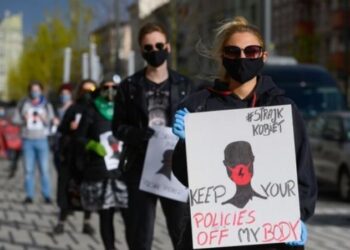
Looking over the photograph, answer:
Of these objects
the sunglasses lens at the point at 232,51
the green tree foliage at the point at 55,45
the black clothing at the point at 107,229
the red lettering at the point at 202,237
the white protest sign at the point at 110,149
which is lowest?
the black clothing at the point at 107,229

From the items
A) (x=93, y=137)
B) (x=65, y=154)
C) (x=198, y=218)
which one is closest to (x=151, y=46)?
(x=93, y=137)

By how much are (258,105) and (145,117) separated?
213 centimetres

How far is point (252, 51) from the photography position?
4.16 m

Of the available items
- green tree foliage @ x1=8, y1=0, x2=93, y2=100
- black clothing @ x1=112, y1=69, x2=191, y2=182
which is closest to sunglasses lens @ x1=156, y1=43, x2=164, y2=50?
black clothing @ x1=112, y1=69, x2=191, y2=182

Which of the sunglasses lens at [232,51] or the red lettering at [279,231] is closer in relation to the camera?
the red lettering at [279,231]

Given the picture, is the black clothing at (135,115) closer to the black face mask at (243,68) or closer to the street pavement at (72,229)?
the black face mask at (243,68)

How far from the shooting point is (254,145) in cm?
397

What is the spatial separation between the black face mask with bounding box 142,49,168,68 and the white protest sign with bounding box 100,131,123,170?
199cm

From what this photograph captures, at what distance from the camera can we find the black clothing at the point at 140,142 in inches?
239

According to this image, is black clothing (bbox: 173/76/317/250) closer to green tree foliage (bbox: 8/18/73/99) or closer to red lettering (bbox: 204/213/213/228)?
red lettering (bbox: 204/213/213/228)

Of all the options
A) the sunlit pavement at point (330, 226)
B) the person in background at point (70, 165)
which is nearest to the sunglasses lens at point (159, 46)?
the person in background at point (70, 165)

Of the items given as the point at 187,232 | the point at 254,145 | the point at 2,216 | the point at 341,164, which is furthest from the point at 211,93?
the point at 341,164

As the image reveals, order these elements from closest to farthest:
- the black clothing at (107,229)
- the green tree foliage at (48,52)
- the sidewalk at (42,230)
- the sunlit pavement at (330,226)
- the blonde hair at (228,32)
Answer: the blonde hair at (228,32) < the black clothing at (107,229) < the sidewalk at (42,230) < the sunlit pavement at (330,226) < the green tree foliage at (48,52)

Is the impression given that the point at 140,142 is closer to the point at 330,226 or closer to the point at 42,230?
the point at 42,230
